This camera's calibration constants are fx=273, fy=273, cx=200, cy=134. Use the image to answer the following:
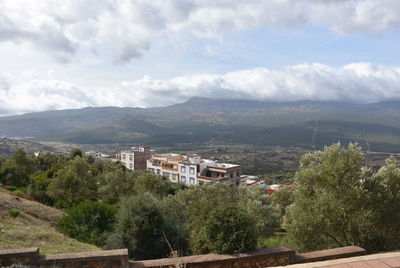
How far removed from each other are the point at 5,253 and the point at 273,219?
68.2ft

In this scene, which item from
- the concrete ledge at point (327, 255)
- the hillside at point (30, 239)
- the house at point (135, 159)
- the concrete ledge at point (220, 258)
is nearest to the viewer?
the concrete ledge at point (220, 258)

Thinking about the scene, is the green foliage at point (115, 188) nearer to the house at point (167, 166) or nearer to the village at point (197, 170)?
the village at point (197, 170)

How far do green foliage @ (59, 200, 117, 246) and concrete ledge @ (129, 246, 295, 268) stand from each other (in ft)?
21.1

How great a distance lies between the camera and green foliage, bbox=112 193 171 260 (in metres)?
9.19

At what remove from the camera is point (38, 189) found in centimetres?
2673

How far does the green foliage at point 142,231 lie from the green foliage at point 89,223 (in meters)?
3.36

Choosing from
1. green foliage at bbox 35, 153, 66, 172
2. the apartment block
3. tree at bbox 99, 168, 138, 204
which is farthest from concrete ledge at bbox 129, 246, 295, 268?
green foliage at bbox 35, 153, 66, 172

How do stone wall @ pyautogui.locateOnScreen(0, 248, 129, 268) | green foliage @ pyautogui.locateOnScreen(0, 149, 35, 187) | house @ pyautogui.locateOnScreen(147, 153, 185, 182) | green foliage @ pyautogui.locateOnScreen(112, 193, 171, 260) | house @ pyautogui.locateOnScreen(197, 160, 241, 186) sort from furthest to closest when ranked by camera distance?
house @ pyautogui.locateOnScreen(147, 153, 185, 182)
house @ pyautogui.locateOnScreen(197, 160, 241, 186)
green foliage @ pyautogui.locateOnScreen(0, 149, 35, 187)
green foliage @ pyautogui.locateOnScreen(112, 193, 171, 260)
stone wall @ pyautogui.locateOnScreen(0, 248, 129, 268)

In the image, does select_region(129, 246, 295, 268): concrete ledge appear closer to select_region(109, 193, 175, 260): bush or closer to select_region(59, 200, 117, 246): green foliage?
select_region(109, 193, 175, 260): bush

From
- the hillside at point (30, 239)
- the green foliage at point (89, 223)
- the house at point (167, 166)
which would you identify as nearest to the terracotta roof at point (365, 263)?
the hillside at point (30, 239)

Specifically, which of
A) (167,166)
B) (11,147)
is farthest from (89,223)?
(11,147)

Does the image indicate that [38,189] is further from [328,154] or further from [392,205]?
[392,205]

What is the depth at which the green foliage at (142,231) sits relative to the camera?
919 centimetres

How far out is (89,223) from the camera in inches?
518
